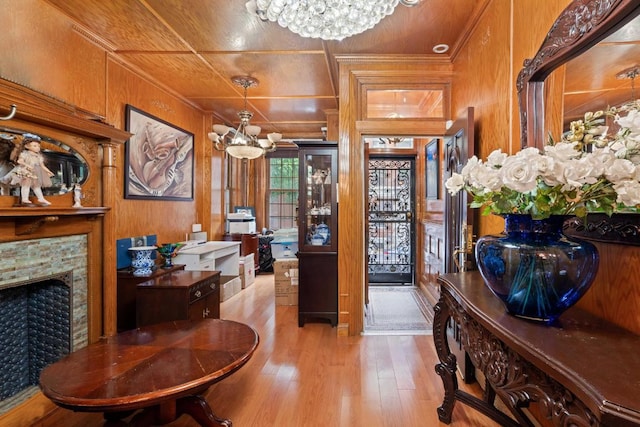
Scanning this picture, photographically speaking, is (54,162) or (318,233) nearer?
(54,162)

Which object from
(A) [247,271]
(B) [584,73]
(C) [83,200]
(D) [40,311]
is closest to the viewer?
(B) [584,73]

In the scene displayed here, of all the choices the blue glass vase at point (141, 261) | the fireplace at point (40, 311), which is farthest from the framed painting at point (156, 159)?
the fireplace at point (40, 311)

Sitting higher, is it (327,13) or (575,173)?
(327,13)

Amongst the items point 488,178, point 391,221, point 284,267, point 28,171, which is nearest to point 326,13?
point 488,178

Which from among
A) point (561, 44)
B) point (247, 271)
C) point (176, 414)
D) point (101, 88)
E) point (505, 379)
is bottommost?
point (176, 414)

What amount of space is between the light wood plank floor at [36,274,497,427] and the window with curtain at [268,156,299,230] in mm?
3804

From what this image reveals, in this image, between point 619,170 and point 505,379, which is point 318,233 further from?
point 619,170

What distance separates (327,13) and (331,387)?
8.33 ft

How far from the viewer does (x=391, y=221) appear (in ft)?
17.3

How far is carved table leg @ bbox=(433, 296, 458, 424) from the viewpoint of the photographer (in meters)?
1.83

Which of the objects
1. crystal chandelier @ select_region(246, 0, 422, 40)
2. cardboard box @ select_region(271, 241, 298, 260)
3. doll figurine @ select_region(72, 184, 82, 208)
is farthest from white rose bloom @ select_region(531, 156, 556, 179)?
cardboard box @ select_region(271, 241, 298, 260)

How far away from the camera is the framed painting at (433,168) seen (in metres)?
3.96

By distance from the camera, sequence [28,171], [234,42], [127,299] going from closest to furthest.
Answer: [28,171]
[234,42]
[127,299]

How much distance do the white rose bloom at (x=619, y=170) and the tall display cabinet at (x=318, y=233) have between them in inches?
104
